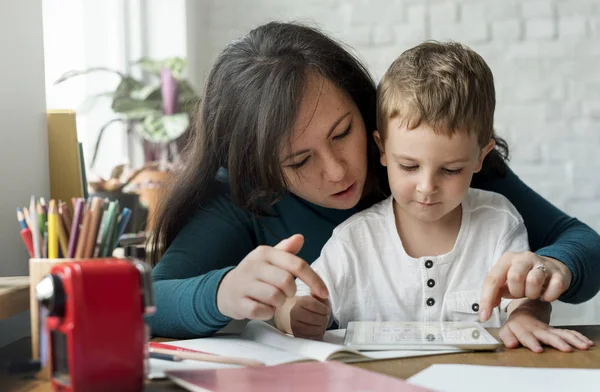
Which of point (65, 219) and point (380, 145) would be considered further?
point (380, 145)

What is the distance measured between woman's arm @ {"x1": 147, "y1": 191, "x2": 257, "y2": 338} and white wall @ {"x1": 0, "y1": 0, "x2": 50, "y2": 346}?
0.71 ft

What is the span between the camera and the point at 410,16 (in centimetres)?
324

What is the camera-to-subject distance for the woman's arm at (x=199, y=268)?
1.08 m

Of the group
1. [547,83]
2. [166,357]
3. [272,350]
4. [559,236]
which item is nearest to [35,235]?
[166,357]

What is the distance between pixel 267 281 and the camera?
3.18 feet

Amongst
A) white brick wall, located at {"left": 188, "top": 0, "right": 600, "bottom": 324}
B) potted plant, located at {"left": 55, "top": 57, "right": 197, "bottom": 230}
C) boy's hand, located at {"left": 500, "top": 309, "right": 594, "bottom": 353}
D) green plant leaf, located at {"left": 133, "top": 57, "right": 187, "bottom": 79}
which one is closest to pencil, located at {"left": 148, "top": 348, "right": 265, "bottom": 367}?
boy's hand, located at {"left": 500, "top": 309, "right": 594, "bottom": 353}

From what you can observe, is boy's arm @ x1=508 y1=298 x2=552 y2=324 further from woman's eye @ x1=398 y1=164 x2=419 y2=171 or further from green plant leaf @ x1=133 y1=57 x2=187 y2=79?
green plant leaf @ x1=133 y1=57 x2=187 y2=79

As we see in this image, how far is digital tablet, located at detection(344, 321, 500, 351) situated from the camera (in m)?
0.99

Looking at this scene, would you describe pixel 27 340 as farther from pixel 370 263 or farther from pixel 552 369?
pixel 552 369

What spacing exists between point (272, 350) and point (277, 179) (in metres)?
0.41

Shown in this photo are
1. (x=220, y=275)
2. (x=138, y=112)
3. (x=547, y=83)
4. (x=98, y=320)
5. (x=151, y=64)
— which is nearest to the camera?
(x=98, y=320)

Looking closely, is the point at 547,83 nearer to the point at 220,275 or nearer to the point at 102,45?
the point at 102,45

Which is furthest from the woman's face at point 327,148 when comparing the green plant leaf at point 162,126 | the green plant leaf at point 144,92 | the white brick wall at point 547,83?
the white brick wall at point 547,83

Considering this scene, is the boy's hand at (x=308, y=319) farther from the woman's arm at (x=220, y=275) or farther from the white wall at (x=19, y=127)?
the white wall at (x=19, y=127)
